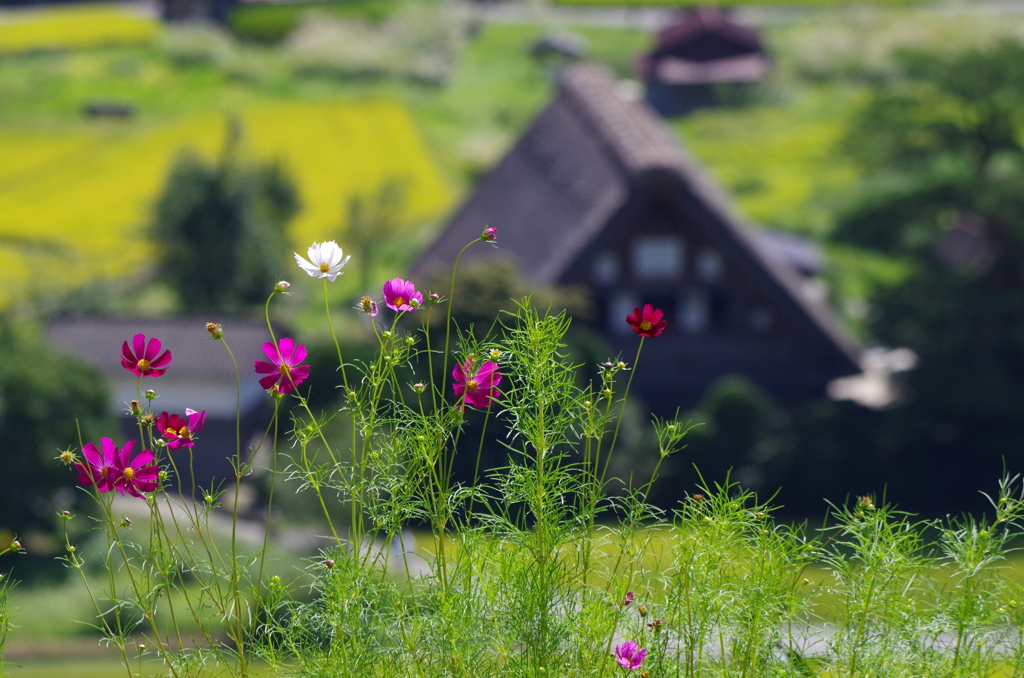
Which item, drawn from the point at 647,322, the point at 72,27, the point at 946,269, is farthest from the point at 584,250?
the point at 72,27

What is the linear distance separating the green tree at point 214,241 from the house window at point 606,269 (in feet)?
26.7

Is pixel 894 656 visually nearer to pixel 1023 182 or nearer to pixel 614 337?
pixel 1023 182

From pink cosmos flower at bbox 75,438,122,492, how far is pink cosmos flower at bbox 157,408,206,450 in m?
0.12

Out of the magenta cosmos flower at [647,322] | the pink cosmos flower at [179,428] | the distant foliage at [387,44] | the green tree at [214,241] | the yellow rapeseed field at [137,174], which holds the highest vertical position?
the magenta cosmos flower at [647,322]

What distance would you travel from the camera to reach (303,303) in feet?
105

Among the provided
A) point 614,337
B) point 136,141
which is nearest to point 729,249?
point 614,337

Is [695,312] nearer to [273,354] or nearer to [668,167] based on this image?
[668,167]

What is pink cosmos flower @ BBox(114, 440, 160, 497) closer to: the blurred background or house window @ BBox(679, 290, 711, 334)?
the blurred background

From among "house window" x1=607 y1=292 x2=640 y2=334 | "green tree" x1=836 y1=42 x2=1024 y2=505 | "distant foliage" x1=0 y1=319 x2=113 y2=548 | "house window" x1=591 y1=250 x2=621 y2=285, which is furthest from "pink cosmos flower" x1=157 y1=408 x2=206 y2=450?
"house window" x1=607 y1=292 x2=640 y2=334

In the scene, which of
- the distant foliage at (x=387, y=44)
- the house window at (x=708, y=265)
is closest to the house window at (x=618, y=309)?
the house window at (x=708, y=265)

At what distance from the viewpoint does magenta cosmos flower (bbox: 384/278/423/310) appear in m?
3.97

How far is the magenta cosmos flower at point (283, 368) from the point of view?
3822 mm

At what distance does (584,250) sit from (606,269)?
2.92 feet

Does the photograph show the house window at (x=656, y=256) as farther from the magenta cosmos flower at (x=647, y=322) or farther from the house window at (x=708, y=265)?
the magenta cosmos flower at (x=647, y=322)
